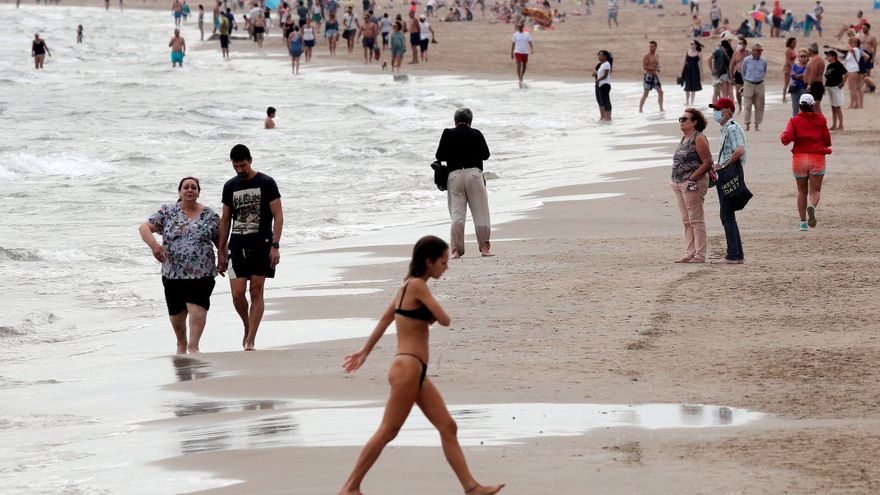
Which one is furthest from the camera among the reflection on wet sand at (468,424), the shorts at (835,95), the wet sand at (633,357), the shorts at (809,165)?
the shorts at (835,95)

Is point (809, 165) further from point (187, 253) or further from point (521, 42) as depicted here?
point (521, 42)

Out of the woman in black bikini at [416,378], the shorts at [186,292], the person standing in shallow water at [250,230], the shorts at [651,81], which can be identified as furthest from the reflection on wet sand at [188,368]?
the shorts at [651,81]

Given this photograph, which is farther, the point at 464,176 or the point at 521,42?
the point at 521,42

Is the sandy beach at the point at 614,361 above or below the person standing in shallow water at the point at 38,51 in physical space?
below

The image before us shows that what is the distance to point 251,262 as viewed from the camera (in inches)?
387

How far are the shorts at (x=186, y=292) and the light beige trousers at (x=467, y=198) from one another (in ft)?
13.0

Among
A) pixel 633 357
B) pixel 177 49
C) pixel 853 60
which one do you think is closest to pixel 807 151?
pixel 633 357

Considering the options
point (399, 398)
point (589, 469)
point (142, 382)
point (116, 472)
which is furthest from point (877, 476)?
point (142, 382)

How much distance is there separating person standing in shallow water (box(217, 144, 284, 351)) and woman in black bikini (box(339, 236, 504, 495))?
12.4ft

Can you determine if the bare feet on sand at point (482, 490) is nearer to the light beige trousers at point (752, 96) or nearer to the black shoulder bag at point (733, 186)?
the black shoulder bag at point (733, 186)

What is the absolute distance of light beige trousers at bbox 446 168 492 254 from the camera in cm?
1338

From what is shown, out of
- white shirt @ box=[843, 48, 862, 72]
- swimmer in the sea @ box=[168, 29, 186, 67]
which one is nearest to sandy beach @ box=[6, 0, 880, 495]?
white shirt @ box=[843, 48, 862, 72]

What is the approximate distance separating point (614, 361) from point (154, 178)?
16.4 m

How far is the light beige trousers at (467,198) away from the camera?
1338 centimetres
